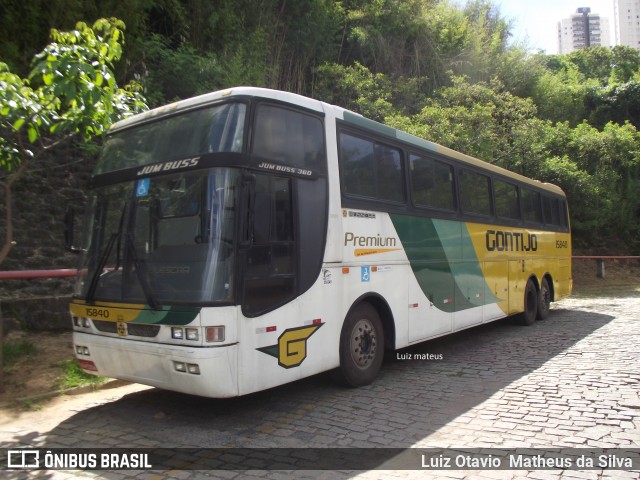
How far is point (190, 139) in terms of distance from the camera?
5.07m

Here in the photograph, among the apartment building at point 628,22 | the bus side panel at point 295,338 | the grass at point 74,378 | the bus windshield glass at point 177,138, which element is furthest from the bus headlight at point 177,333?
the apartment building at point 628,22

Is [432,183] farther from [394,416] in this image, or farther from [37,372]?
[37,372]

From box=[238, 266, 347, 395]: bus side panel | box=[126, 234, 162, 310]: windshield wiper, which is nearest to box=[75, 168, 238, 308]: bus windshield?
box=[126, 234, 162, 310]: windshield wiper

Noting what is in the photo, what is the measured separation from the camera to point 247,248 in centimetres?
470

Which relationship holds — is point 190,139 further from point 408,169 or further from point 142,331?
point 408,169

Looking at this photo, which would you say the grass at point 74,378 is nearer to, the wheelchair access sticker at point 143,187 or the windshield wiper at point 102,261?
the windshield wiper at point 102,261

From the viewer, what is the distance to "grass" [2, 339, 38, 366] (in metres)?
6.80

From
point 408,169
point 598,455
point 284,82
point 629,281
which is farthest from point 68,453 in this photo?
point 629,281

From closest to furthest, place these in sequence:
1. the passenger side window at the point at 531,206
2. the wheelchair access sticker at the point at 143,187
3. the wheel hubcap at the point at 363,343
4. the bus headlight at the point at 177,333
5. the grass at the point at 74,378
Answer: the bus headlight at the point at 177,333 → the wheelchair access sticker at the point at 143,187 → the wheel hubcap at the point at 363,343 → the grass at the point at 74,378 → the passenger side window at the point at 531,206

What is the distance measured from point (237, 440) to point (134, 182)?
9.10ft

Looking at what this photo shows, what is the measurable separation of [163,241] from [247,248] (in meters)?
0.89

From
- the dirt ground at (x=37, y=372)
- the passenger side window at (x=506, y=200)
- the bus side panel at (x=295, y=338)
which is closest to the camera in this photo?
the bus side panel at (x=295, y=338)

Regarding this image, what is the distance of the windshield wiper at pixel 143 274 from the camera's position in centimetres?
475

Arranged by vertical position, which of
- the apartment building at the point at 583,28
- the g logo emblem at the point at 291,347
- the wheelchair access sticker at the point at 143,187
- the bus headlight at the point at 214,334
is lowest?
the g logo emblem at the point at 291,347
